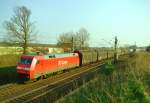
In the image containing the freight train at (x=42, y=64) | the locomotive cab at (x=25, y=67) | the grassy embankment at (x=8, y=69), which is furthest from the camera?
the grassy embankment at (x=8, y=69)

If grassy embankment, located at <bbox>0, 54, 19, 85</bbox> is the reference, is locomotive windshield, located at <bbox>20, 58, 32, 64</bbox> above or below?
above

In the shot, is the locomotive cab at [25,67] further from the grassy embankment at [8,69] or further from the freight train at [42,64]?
the grassy embankment at [8,69]

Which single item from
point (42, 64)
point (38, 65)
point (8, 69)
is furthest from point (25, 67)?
point (8, 69)

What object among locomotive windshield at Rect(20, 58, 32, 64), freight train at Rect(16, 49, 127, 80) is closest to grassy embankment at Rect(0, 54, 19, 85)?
locomotive windshield at Rect(20, 58, 32, 64)

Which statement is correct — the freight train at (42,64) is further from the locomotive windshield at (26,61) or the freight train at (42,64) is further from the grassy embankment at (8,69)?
the grassy embankment at (8,69)

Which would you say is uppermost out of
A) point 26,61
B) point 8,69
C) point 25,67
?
point 26,61

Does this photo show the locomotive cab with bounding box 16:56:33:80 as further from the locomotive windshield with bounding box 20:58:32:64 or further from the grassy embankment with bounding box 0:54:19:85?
the grassy embankment with bounding box 0:54:19:85

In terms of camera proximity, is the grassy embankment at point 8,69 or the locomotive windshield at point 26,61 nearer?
the locomotive windshield at point 26,61

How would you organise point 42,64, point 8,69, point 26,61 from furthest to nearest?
point 8,69, point 42,64, point 26,61

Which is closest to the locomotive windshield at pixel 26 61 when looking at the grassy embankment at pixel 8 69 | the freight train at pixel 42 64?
the freight train at pixel 42 64

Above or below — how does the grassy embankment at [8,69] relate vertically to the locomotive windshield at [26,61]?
below

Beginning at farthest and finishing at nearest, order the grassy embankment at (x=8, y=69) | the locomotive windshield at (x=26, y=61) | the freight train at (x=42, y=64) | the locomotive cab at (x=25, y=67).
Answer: the grassy embankment at (x=8, y=69) < the locomotive windshield at (x=26, y=61) < the freight train at (x=42, y=64) < the locomotive cab at (x=25, y=67)

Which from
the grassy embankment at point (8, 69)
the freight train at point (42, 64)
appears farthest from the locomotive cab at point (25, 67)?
the grassy embankment at point (8, 69)

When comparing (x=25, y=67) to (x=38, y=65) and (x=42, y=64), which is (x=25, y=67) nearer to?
(x=38, y=65)
